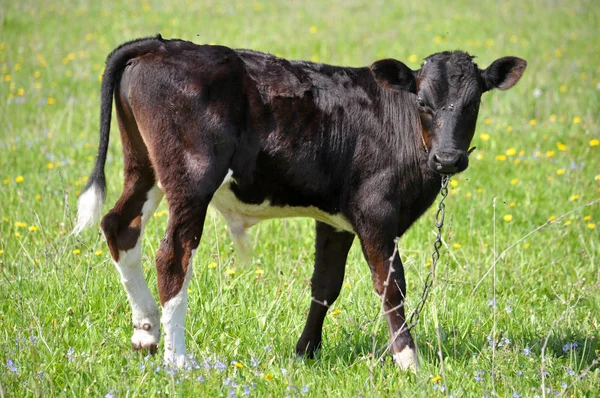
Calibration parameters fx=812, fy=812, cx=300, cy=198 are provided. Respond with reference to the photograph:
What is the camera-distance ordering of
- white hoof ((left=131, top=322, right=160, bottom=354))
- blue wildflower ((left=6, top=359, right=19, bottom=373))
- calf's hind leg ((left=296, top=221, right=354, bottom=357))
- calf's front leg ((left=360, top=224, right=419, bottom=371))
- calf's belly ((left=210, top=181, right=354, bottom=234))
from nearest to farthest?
1. blue wildflower ((left=6, top=359, right=19, bottom=373))
2. calf's front leg ((left=360, top=224, right=419, bottom=371))
3. calf's belly ((left=210, top=181, right=354, bottom=234))
4. white hoof ((left=131, top=322, right=160, bottom=354))
5. calf's hind leg ((left=296, top=221, right=354, bottom=357))

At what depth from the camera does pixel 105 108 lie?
15.4ft

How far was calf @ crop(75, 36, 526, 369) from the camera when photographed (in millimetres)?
4465

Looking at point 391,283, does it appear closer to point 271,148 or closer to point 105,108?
point 271,148

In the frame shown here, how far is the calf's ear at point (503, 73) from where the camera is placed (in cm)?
498

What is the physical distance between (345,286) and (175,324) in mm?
1800

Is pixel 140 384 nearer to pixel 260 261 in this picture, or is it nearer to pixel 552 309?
pixel 260 261

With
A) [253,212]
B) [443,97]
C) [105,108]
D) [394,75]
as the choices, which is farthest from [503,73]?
[105,108]

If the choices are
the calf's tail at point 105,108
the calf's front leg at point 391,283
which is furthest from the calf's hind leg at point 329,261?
the calf's tail at point 105,108

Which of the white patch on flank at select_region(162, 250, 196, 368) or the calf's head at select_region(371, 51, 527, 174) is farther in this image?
the calf's head at select_region(371, 51, 527, 174)

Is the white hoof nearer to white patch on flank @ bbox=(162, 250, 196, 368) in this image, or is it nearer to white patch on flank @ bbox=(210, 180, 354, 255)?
white patch on flank @ bbox=(162, 250, 196, 368)

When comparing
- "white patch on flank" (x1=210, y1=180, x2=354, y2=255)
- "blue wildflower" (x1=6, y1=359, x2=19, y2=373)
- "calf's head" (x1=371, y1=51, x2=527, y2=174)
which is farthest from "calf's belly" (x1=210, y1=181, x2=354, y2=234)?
"blue wildflower" (x1=6, y1=359, x2=19, y2=373)

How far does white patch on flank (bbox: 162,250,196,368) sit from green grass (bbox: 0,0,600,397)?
13 cm

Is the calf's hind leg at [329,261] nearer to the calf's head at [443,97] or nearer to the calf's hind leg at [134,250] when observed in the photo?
the calf's head at [443,97]

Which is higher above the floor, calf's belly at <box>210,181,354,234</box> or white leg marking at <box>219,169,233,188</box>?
white leg marking at <box>219,169,233,188</box>
